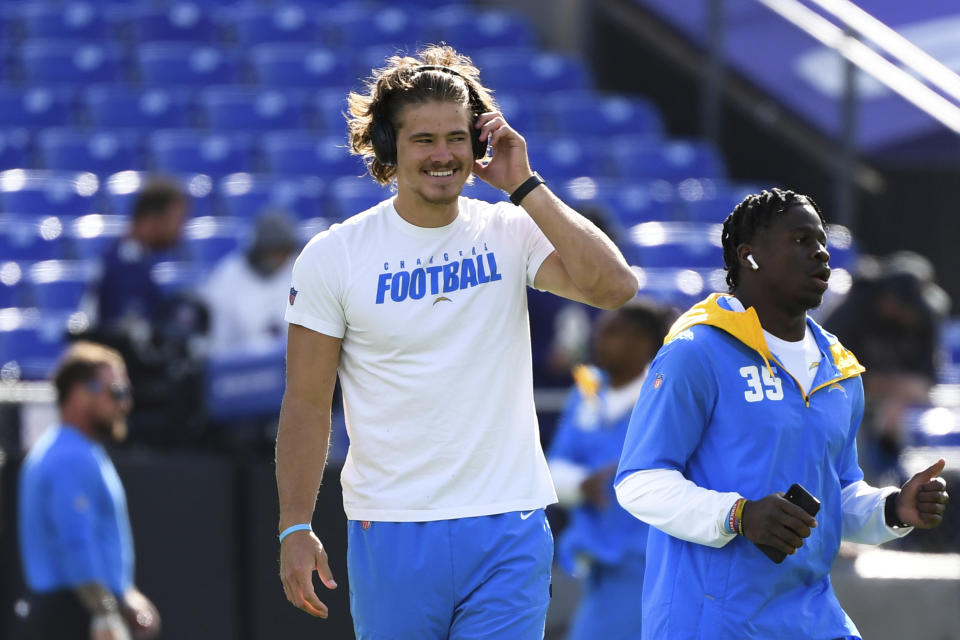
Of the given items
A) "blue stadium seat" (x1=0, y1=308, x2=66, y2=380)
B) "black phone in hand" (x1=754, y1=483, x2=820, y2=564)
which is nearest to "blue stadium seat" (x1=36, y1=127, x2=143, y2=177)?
"blue stadium seat" (x1=0, y1=308, x2=66, y2=380)

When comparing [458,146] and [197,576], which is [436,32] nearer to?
[197,576]

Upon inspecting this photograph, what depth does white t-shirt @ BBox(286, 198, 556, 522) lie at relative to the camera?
352 cm

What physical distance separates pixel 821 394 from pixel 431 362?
0.86 metres

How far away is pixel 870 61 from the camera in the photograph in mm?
11070

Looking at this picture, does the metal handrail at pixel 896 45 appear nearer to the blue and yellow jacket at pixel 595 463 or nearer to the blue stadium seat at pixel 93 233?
the blue stadium seat at pixel 93 233

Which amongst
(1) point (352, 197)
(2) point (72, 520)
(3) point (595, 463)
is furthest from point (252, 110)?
(3) point (595, 463)

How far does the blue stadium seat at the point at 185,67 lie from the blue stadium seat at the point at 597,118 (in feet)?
8.42

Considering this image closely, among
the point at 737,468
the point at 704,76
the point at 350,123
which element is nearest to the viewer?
the point at 737,468

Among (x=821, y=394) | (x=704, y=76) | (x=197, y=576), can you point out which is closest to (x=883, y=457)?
(x=197, y=576)

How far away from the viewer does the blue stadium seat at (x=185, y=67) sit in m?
12.4

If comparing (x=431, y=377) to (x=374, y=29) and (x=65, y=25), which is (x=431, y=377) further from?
(x=65, y=25)

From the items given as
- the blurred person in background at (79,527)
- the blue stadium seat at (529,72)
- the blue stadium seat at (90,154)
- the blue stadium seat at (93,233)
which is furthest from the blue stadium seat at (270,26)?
the blurred person in background at (79,527)

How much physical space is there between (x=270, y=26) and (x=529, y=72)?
87.2 inches

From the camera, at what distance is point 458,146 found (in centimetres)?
352
